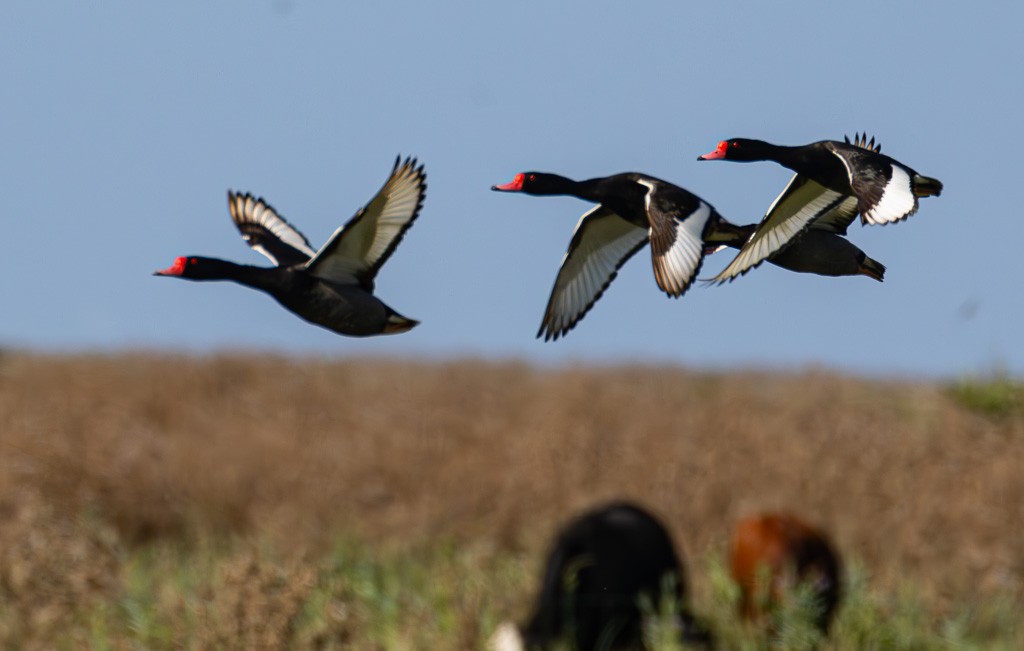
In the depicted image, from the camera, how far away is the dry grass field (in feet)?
41.8

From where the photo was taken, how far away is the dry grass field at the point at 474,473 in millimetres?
12734

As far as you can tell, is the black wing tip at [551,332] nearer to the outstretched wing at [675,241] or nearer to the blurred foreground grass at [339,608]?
the outstretched wing at [675,241]

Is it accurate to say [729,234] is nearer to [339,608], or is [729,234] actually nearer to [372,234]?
[372,234]

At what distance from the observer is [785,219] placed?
5.06ft

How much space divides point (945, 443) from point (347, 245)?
15826 mm

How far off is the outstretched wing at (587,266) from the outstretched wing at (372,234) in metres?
0.25

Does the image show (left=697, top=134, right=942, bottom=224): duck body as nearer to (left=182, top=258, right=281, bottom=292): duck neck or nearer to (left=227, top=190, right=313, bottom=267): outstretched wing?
(left=182, top=258, right=281, bottom=292): duck neck

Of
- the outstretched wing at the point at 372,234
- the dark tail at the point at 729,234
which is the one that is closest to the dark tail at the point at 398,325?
the outstretched wing at the point at 372,234

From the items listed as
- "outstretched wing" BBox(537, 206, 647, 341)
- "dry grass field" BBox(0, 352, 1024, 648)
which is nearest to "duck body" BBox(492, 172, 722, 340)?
"outstretched wing" BBox(537, 206, 647, 341)

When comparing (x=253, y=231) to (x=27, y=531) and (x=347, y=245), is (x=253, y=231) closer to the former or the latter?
(x=347, y=245)

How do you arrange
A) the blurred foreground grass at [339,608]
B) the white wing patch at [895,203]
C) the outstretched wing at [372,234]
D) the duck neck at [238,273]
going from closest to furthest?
the white wing patch at [895,203] → the duck neck at [238,273] → the outstretched wing at [372,234] → the blurred foreground grass at [339,608]

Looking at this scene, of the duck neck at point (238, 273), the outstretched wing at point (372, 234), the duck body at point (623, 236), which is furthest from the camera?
the outstretched wing at point (372, 234)

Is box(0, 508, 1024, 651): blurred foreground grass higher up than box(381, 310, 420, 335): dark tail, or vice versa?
box(381, 310, 420, 335): dark tail

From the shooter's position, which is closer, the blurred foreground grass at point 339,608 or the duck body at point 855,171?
the duck body at point 855,171
